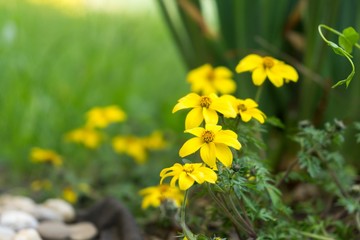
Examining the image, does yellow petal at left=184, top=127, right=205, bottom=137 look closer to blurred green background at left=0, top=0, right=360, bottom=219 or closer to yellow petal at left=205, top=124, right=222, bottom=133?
yellow petal at left=205, top=124, right=222, bottom=133

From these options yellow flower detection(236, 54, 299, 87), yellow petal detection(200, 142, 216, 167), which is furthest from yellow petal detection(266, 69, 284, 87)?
yellow petal detection(200, 142, 216, 167)

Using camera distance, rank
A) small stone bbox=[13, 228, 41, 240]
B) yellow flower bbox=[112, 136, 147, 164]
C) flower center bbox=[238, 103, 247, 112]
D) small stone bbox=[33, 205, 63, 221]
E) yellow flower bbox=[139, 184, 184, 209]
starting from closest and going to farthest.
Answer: flower center bbox=[238, 103, 247, 112]
yellow flower bbox=[139, 184, 184, 209]
small stone bbox=[13, 228, 41, 240]
small stone bbox=[33, 205, 63, 221]
yellow flower bbox=[112, 136, 147, 164]

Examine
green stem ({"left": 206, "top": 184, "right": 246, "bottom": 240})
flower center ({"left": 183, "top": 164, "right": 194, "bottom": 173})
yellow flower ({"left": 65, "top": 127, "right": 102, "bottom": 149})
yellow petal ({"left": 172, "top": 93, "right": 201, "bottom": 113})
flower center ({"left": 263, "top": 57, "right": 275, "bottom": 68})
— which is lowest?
green stem ({"left": 206, "top": 184, "right": 246, "bottom": 240})

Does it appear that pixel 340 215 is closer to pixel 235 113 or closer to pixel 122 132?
pixel 235 113

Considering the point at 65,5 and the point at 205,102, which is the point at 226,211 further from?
the point at 65,5

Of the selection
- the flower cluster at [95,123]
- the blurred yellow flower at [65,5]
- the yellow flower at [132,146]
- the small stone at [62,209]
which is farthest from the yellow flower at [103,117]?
the blurred yellow flower at [65,5]

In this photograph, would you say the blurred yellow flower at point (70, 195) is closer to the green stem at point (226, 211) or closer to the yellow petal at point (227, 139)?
the green stem at point (226, 211)

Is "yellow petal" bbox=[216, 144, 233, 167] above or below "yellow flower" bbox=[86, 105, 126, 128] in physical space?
below

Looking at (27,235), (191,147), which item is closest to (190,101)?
(191,147)
